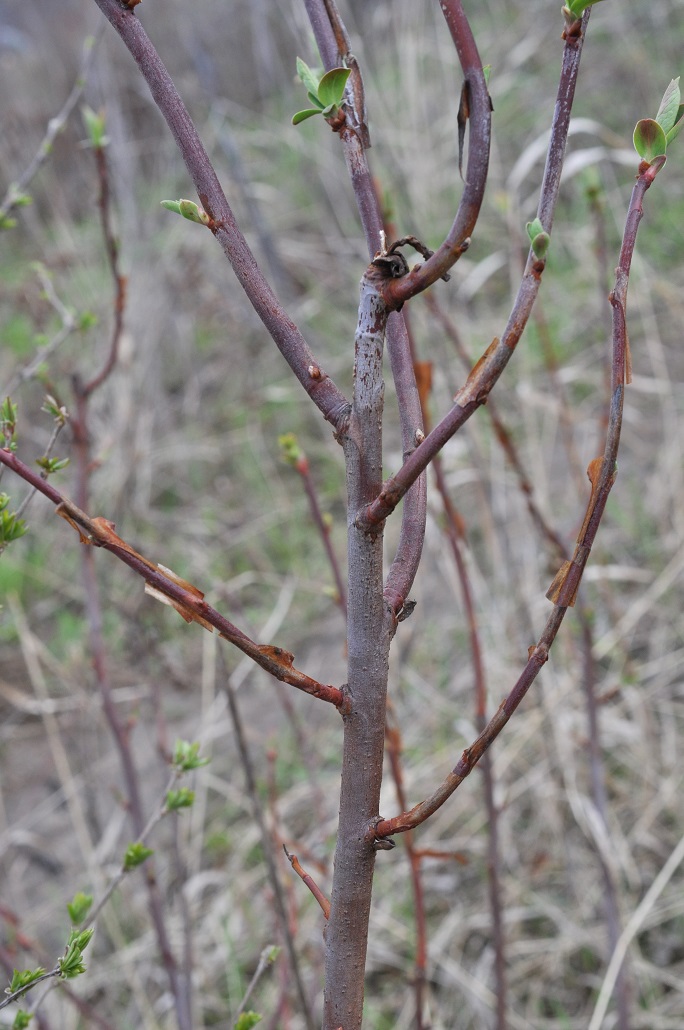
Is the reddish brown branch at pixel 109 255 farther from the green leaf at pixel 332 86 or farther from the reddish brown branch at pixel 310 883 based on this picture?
the reddish brown branch at pixel 310 883

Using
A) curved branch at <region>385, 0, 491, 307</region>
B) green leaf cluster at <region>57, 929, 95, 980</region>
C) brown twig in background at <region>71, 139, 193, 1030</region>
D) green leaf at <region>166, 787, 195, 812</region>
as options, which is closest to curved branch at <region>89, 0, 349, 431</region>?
curved branch at <region>385, 0, 491, 307</region>

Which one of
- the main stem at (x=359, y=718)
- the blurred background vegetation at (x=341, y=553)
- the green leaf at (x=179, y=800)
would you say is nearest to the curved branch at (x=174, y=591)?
the main stem at (x=359, y=718)

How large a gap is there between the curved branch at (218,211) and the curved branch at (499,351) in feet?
0.24

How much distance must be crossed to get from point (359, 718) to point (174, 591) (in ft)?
0.55

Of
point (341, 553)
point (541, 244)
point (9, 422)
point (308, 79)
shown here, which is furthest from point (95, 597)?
point (341, 553)

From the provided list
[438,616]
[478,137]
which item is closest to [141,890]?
[438,616]

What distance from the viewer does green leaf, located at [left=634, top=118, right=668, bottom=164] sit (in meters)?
0.63

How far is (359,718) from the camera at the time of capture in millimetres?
651

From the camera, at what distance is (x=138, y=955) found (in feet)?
7.20

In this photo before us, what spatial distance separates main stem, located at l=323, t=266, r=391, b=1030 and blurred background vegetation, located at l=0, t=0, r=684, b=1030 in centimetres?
63

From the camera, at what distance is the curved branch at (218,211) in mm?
597

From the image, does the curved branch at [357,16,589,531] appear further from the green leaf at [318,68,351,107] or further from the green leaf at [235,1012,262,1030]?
the green leaf at [235,1012,262,1030]

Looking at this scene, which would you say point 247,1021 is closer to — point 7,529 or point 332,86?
point 7,529

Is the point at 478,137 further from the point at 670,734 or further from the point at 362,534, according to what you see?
the point at 670,734
